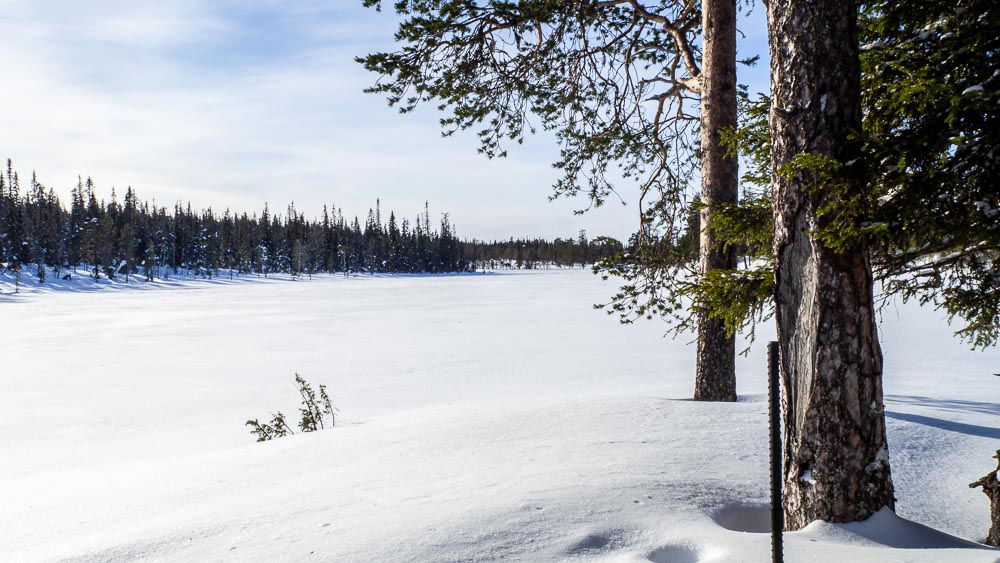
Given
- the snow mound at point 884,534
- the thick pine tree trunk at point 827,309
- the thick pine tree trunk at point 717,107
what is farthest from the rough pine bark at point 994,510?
the thick pine tree trunk at point 717,107

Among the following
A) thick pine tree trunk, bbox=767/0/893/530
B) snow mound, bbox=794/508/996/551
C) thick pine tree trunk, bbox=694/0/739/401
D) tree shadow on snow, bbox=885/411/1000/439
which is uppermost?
thick pine tree trunk, bbox=694/0/739/401

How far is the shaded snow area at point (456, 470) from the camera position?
3.09 meters

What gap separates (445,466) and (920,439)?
4.35 meters

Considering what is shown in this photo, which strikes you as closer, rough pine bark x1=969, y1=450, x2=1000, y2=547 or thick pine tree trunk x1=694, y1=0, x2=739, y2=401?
rough pine bark x1=969, y1=450, x2=1000, y2=547


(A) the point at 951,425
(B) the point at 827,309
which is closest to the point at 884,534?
(B) the point at 827,309

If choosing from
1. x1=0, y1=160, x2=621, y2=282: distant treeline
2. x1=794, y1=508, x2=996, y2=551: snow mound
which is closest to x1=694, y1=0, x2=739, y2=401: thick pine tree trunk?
x1=794, y1=508, x2=996, y2=551: snow mound

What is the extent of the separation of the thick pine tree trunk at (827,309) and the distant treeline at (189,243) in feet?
181

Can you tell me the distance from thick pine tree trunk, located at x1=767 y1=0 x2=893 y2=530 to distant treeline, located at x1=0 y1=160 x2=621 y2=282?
55.1 m

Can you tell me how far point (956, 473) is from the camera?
4602 mm

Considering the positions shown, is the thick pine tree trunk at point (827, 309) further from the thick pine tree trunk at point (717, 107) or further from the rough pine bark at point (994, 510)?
the thick pine tree trunk at point (717, 107)

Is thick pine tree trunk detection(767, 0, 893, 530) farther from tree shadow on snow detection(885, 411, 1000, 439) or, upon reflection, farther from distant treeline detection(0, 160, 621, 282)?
distant treeline detection(0, 160, 621, 282)

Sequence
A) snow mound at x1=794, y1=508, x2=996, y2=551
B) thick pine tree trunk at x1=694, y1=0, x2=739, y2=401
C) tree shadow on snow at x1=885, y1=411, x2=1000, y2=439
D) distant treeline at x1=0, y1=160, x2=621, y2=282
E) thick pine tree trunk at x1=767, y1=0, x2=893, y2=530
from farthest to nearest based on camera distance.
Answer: distant treeline at x1=0, y1=160, x2=621, y2=282 < thick pine tree trunk at x1=694, y1=0, x2=739, y2=401 < tree shadow on snow at x1=885, y1=411, x2=1000, y2=439 < thick pine tree trunk at x1=767, y1=0, x2=893, y2=530 < snow mound at x1=794, y1=508, x2=996, y2=551

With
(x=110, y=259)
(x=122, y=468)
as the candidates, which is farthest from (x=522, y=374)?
(x=110, y=259)

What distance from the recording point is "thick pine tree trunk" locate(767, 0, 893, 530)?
10.1ft
